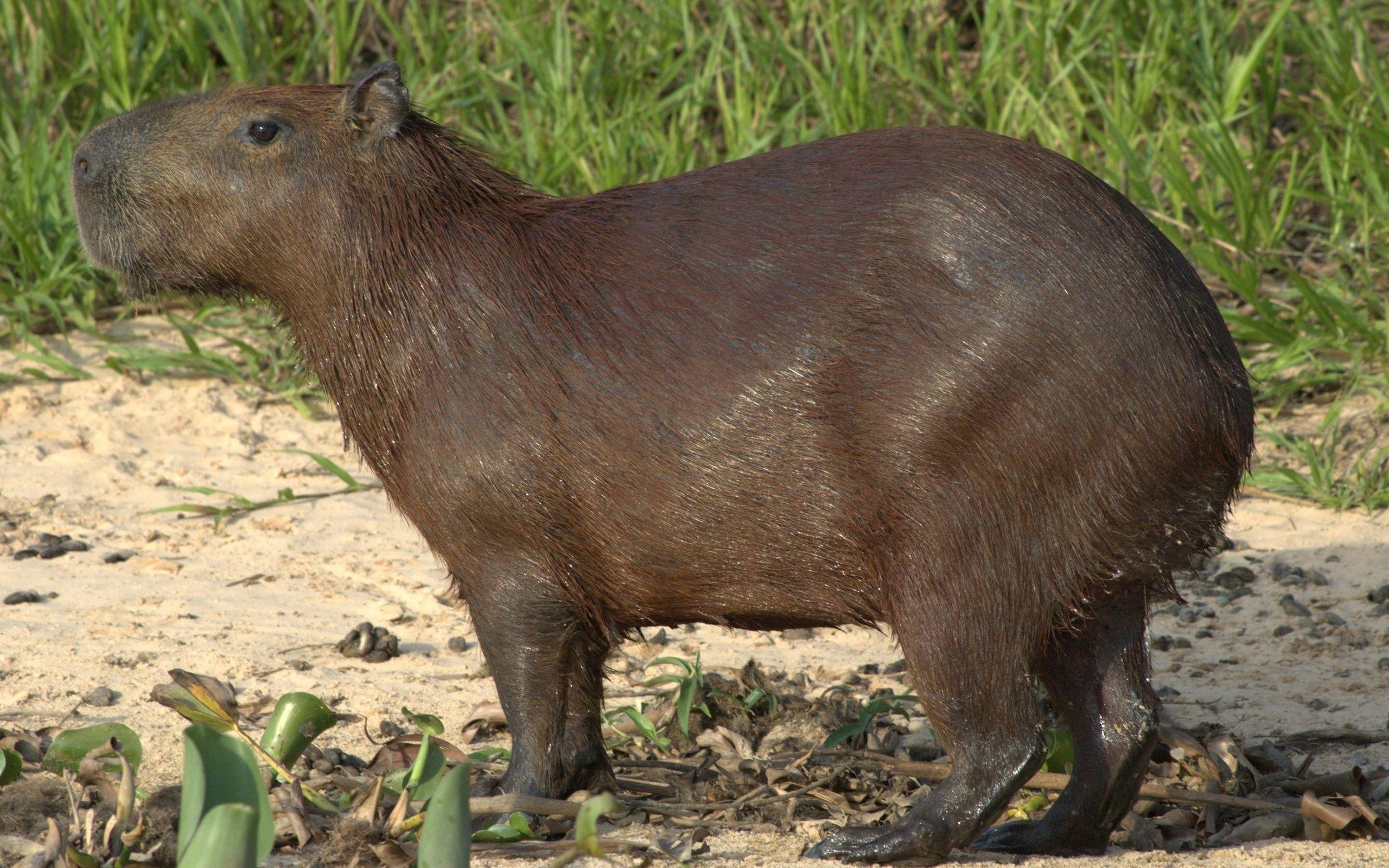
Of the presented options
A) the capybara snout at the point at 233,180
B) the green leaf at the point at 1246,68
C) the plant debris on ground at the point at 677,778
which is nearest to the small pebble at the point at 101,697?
the plant debris on ground at the point at 677,778

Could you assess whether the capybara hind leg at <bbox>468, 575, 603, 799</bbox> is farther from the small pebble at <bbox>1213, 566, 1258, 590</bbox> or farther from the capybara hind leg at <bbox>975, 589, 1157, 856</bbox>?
the small pebble at <bbox>1213, 566, 1258, 590</bbox>

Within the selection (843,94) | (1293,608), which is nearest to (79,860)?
(1293,608)

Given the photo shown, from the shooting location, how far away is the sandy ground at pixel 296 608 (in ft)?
12.7

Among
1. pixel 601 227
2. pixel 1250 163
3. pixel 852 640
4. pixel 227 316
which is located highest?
pixel 601 227

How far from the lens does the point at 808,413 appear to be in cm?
294

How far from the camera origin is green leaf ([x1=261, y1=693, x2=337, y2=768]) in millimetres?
3209

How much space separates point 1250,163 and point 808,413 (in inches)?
162

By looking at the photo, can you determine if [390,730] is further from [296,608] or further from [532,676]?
[296,608]

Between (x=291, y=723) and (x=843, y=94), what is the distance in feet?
12.8

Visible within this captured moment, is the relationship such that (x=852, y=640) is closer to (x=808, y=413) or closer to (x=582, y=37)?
(x=808, y=413)

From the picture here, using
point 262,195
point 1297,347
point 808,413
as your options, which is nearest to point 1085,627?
point 808,413

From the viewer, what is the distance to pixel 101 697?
3.77 metres

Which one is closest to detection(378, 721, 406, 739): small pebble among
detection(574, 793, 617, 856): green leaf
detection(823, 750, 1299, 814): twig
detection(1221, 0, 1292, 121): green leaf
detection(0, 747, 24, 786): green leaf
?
detection(0, 747, 24, 786): green leaf

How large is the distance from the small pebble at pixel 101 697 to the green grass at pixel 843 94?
81.3 inches
